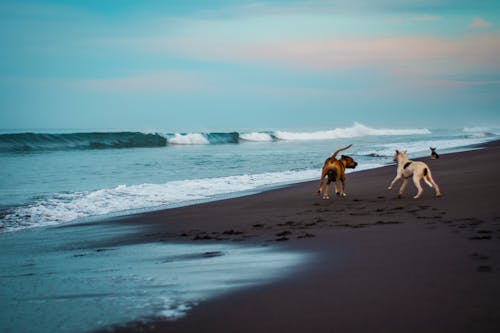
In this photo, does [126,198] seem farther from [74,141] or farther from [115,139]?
[115,139]

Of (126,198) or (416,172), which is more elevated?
(416,172)

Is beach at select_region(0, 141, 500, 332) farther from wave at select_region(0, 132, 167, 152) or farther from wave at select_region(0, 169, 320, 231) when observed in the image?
wave at select_region(0, 132, 167, 152)

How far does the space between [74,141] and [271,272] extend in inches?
1701

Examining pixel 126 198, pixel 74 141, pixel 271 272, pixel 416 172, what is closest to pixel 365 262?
pixel 271 272

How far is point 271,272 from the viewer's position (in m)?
4.96

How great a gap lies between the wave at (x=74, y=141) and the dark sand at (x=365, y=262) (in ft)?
112

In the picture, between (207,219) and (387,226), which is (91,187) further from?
(387,226)

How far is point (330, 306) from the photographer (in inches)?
150

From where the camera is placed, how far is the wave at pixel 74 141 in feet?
134

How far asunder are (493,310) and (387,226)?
363 centimetres

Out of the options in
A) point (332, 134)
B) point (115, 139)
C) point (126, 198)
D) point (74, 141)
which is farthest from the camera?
point (332, 134)

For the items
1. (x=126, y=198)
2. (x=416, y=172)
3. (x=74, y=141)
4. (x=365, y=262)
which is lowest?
(x=126, y=198)

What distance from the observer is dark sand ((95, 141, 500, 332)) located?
3.52m

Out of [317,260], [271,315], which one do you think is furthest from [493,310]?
[317,260]
